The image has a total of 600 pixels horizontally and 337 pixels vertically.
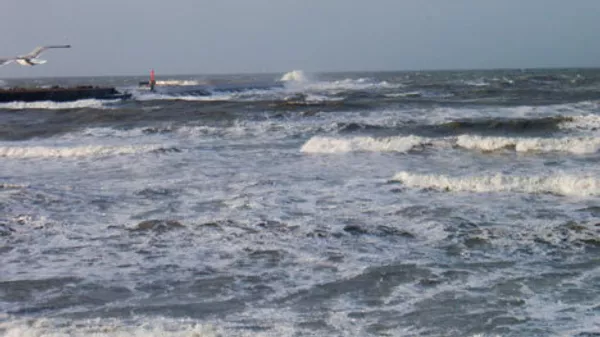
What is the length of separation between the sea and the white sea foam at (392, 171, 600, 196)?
4 centimetres

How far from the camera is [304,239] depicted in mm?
8109

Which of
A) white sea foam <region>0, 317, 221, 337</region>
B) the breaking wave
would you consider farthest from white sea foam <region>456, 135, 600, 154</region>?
white sea foam <region>0, 317, 221, 337</region>

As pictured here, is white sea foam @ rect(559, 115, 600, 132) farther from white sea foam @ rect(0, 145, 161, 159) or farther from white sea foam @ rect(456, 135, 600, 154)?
white sea foam @ rect(0, 145, 161, 159)

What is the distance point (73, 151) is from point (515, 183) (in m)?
10.5

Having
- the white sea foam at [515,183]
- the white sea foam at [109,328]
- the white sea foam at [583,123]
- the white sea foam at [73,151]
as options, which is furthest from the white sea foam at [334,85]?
the white sea foam at [109,328]

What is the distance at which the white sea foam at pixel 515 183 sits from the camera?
10.7m

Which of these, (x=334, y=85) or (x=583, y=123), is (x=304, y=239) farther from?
(x=334, y=85)

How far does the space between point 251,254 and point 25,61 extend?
9.90 metres

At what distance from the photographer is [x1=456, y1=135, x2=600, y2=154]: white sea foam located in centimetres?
1560

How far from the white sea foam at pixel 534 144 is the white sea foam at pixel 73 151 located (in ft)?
24.0

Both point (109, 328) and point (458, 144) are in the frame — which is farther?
point (458, 144)

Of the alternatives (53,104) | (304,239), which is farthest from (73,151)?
(53,104)

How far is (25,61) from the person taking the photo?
50.3 feet

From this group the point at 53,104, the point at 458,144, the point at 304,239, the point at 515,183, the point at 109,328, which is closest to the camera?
the point at 109,328
